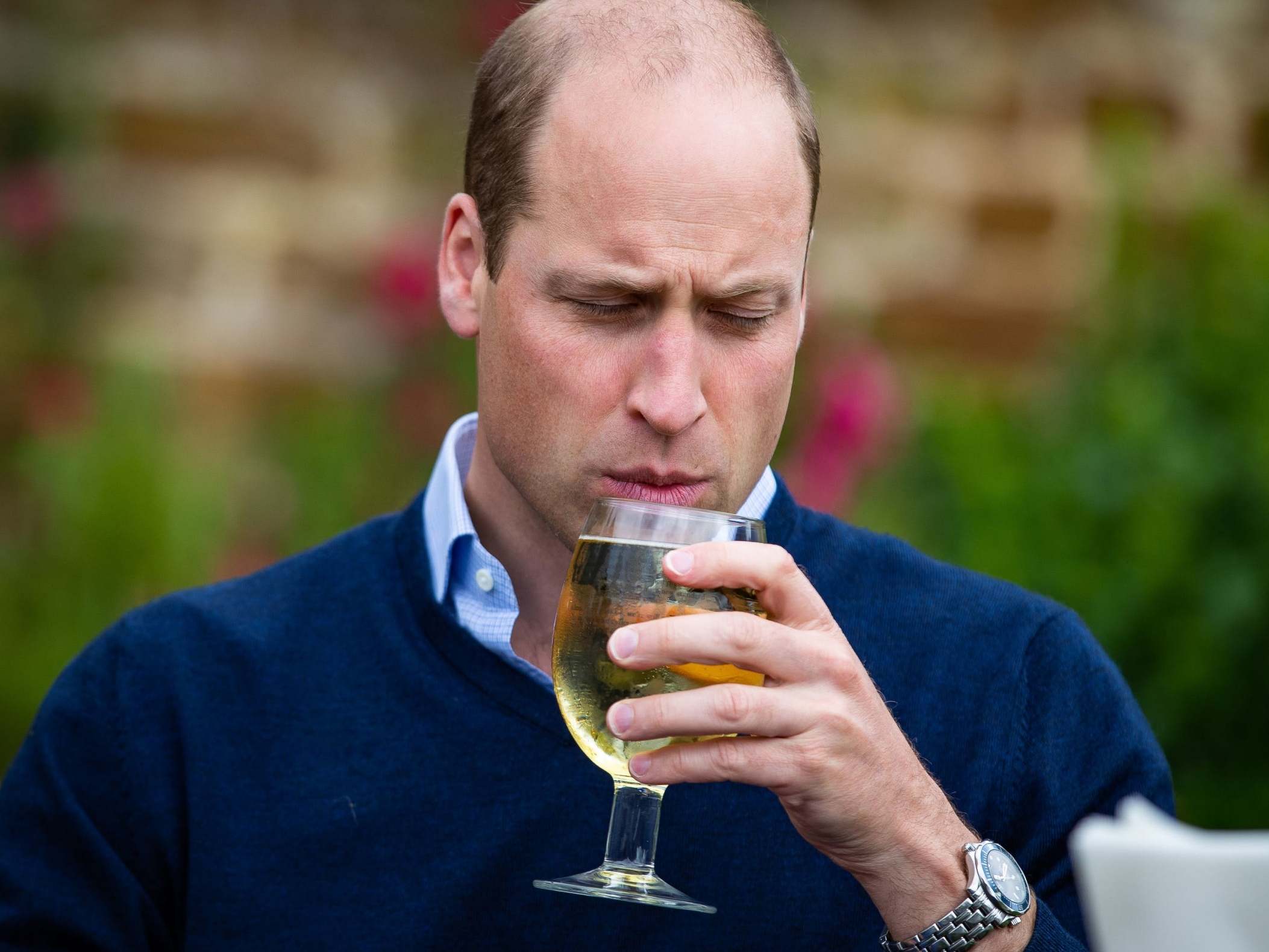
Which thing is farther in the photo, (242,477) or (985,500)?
(242,477)

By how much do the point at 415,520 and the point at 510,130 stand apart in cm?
60

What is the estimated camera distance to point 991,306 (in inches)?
205

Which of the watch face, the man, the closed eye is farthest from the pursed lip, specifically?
the watch face

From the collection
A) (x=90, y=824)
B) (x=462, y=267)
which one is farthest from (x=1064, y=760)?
(x=90, y=824)

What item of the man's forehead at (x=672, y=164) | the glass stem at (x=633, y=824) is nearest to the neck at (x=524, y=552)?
the man's forehead at (x=672, y=164)

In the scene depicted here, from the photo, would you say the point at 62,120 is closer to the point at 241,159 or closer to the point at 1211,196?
the point at 241,159

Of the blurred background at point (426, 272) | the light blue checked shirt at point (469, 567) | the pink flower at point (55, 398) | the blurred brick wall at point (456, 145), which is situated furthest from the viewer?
the blurred brick wall at point (456, 145)

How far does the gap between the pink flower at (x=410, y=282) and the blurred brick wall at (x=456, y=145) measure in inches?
1.4

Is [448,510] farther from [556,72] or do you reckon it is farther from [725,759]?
[725,759]

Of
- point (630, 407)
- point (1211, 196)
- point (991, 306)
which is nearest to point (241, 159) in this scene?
point (991, 306)

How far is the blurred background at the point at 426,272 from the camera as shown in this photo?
3.89m

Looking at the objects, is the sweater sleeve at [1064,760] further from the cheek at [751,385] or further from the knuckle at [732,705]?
the knuckle at [732,705]

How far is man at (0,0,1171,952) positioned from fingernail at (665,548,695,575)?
374 mm

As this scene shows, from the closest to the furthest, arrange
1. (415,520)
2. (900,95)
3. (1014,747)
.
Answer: (1014,747), (415,520), (900,95)
